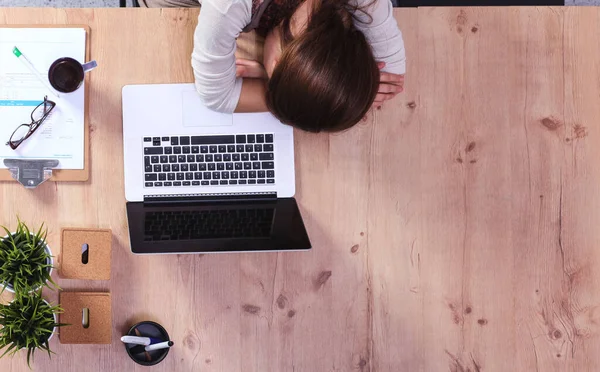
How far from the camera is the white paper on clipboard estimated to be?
95 centimetres

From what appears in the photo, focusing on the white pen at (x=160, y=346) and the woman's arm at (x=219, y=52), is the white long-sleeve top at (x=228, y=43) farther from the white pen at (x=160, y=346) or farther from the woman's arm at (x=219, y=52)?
the white pen at (x=160, y=346)

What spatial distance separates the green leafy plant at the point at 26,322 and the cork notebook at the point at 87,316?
0.07 meters

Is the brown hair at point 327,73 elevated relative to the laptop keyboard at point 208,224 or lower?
elevated

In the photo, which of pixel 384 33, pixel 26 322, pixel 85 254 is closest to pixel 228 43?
pixel 384 33

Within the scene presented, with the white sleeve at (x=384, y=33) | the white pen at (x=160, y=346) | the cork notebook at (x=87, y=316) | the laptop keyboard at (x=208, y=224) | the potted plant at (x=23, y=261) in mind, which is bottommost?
the white pen at (x=160, y=346)

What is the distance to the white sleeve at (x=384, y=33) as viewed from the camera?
0.89 meters

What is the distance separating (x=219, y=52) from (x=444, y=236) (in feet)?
1.83

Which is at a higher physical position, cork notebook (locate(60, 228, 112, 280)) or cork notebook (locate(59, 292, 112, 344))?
cork notebook (locate(60, 228, 112, 280))

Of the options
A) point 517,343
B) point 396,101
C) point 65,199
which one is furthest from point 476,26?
point 65,199

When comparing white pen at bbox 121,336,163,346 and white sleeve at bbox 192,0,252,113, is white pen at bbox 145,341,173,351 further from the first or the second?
white sleeve at bbox 192,0,252,113

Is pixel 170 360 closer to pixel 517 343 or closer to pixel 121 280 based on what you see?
pixel 121 280

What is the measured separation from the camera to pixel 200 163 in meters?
0.97

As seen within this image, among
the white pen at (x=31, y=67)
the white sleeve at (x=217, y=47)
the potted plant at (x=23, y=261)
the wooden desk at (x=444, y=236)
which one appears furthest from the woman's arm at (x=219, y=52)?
the potted plant at (x=23, y=261)

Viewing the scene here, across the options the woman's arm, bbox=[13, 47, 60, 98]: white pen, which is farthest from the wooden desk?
bbox=[13, 47, 60, 98]: white pen
